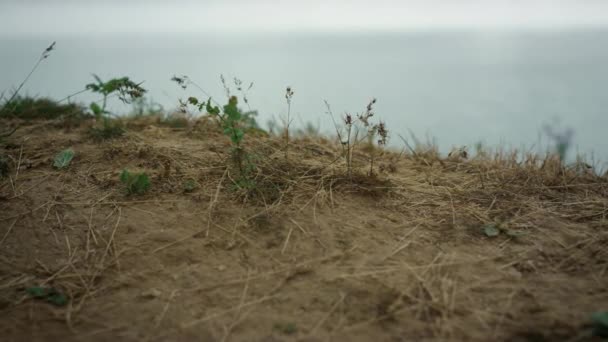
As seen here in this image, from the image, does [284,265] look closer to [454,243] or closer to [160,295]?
[160,295]

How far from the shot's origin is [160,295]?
4.96 ft

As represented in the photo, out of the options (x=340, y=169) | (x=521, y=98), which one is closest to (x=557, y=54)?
(x=521, y=98)

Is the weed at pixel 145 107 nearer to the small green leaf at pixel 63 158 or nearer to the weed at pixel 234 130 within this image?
the small green leaf at pixel 63 158

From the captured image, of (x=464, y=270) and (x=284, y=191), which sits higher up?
(x=284, y=191)

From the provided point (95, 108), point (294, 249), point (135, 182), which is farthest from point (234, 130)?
point (95, 108)

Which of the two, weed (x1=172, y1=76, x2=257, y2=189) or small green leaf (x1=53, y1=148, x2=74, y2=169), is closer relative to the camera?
weed (x1=172, y1=76, x2=257, y2=189)

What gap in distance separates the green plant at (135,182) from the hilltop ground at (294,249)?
5 centimetres

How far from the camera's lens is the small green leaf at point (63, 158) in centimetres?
242

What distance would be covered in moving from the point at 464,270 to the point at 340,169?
3.13 ft

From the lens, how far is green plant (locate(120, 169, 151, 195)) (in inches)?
84.0

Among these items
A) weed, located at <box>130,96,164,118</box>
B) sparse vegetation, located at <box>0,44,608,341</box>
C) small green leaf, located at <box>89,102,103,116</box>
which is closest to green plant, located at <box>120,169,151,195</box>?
sparse vegetation, located at <box>0,44,608,341</box>

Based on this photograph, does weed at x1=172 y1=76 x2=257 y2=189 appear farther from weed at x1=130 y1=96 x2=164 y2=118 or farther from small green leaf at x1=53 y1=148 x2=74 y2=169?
weed at x1=130 y1=96 x2=164 y2=118

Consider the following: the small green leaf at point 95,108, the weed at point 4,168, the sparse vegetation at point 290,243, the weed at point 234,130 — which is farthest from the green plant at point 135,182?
the weed at point 4,168

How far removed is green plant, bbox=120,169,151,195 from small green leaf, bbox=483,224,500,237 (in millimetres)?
1810
